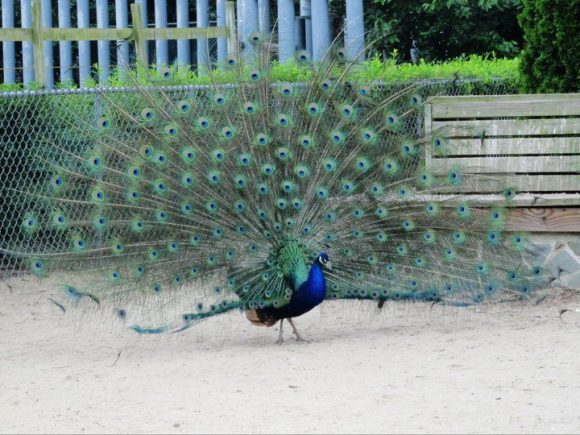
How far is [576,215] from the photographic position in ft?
29.3

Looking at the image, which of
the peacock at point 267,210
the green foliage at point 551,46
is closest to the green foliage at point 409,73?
the green foliage at point 551,46

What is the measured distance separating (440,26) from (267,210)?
9226 millimetres

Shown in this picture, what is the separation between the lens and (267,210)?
7.71 m

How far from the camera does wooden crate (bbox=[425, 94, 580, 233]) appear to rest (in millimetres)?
9031

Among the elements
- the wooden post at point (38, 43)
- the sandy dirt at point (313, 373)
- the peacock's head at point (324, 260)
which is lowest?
the sandy dirt at point (313, 373)

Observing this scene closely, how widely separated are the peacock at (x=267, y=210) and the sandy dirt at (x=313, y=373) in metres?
0.34

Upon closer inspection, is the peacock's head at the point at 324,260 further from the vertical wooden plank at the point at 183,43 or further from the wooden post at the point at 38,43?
the vertical wooden plank at the point at 183,43

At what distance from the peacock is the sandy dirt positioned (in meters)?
0.34

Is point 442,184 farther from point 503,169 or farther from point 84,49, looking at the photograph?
point 84,49

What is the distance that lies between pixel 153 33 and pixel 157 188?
461 centimetres

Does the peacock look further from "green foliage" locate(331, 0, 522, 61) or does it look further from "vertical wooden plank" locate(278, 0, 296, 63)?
"green foliage" locate(331, 0, 522, 61)

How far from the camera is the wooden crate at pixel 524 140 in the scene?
9031 mm

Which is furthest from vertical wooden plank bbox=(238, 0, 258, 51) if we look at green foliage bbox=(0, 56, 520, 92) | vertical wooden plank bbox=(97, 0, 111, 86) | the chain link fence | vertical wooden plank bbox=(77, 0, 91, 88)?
the chain link fence

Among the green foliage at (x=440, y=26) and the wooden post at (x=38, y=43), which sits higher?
the green foliage at (x=440, y=26)
